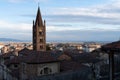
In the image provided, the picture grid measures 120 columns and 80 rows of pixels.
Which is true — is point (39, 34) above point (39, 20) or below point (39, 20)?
below

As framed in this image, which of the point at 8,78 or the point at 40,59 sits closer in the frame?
the point at 40,59

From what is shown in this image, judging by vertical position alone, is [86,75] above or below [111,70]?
below

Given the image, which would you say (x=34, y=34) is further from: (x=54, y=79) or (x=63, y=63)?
(x=54, y=79)

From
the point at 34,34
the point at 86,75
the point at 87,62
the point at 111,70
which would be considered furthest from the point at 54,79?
the point at 34,34

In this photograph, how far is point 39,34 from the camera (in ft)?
249

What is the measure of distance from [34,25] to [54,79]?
5113cm

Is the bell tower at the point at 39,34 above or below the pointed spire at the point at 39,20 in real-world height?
below

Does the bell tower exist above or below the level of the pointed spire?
below

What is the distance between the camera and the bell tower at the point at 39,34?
74.7 metres

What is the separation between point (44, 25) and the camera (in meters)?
76.7

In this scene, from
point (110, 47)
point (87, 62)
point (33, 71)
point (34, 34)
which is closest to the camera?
point (110, 47)

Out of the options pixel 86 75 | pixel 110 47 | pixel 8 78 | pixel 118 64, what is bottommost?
pixel 8 78

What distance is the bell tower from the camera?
7469 centimetres

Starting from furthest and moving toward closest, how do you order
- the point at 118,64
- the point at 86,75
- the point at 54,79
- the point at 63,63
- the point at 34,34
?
the point at 34,34, the point at 63,63, the point at 54,79, the point at 86,75, the point at 118,64
